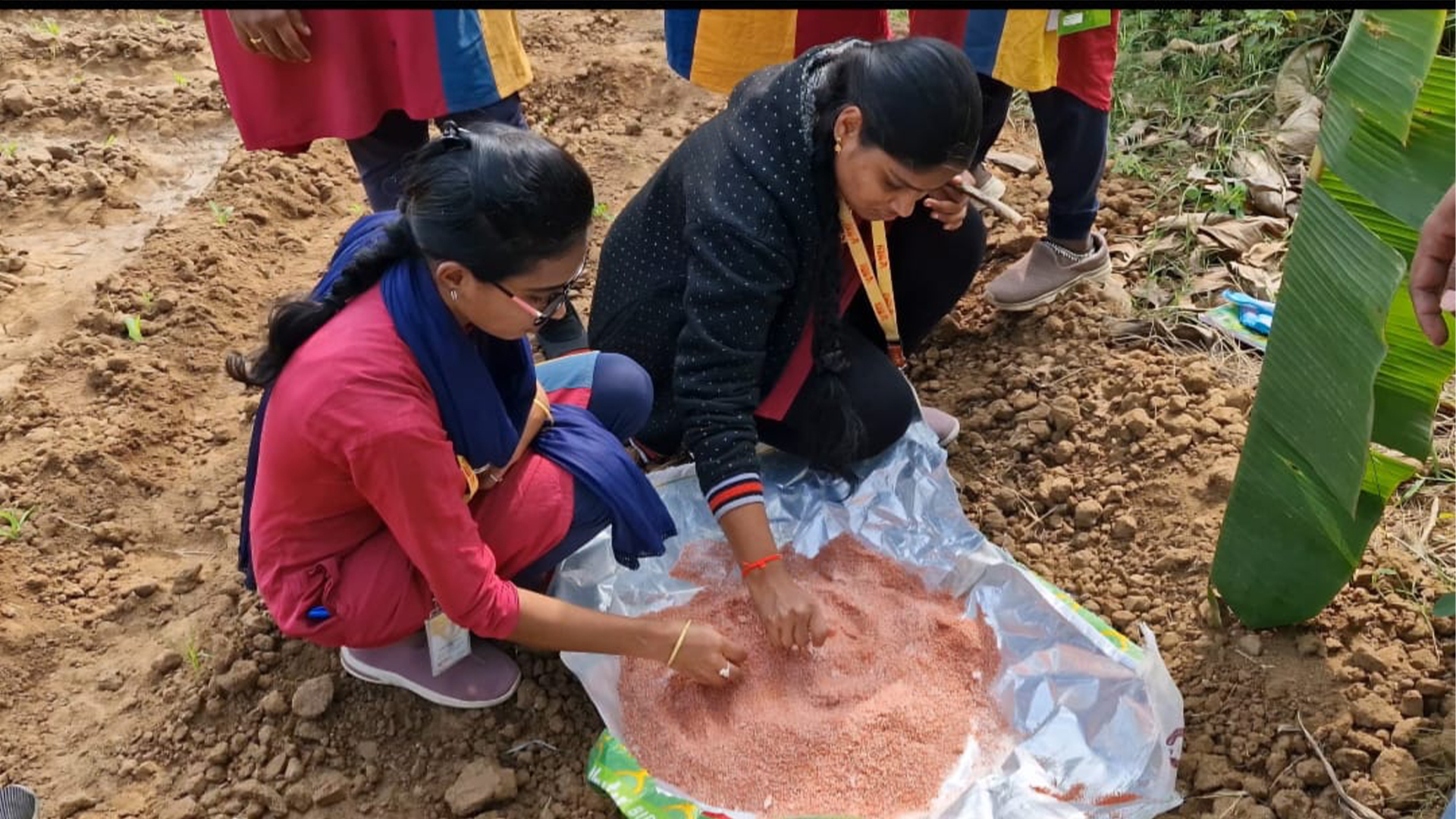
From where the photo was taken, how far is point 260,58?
7.20 feet

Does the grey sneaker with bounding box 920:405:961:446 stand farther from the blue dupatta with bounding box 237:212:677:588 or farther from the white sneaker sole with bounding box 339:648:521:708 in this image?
the white sneaker sole with bounding box 339:648:521:708

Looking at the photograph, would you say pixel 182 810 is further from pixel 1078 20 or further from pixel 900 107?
pixel 1078 20

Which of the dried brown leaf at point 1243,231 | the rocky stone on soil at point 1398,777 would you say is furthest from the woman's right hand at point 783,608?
the dried brown leaf at point 1243,231

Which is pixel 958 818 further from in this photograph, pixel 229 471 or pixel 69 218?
pixel 69 218

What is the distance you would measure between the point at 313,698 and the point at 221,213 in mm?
1762

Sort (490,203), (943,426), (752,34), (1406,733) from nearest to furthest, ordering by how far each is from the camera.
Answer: (490,203) → (1406,733) → (943,426) → (752,34)

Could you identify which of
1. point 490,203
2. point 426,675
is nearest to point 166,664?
A: point 426,675

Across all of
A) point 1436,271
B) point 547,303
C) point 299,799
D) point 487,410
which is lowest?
point 299,799

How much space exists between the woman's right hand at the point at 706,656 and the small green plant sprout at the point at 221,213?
6.77 ft

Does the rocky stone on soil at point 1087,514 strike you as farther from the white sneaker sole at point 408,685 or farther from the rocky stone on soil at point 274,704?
the rocky stone on soil at point 274,704

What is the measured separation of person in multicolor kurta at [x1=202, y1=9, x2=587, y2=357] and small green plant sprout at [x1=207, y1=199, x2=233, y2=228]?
965 mm

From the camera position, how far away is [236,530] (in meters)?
2.36

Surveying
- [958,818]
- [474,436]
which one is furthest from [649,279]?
[958,818]

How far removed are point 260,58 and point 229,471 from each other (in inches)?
34.4
